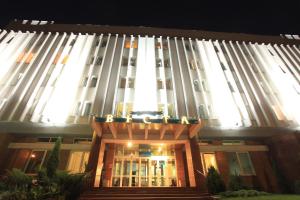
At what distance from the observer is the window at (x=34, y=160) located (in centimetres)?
1526

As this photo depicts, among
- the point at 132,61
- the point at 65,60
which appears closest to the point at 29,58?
the point at 65,60

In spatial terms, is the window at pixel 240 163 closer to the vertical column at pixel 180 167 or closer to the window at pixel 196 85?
the vertical column at pixel 180 167

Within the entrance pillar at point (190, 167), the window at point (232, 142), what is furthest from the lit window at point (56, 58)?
the window at point (232, 142)

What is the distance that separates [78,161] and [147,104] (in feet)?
24.4

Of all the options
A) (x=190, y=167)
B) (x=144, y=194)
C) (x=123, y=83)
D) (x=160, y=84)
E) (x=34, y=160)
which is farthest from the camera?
(x=160, y=84)

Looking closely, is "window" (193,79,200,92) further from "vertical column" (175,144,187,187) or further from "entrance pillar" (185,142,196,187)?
"entrance pillar" (185,142,196,187)

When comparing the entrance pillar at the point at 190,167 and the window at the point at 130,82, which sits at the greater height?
the window at the point at 130,82

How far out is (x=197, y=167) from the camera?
1195cm

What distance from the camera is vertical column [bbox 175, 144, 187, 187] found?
14.4m

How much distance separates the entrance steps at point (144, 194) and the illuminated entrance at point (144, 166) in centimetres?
394

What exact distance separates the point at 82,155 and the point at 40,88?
7.21 m

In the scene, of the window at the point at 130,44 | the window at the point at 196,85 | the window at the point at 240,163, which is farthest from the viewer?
the window at the point at 130,44

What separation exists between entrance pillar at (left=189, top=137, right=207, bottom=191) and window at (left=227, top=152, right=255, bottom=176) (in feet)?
18.9

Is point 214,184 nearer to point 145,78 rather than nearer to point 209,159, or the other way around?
point 209,159
